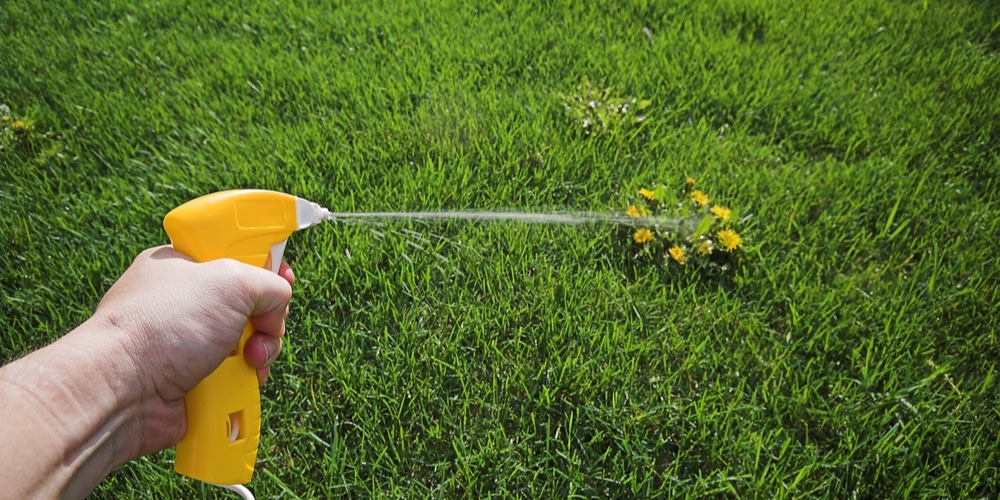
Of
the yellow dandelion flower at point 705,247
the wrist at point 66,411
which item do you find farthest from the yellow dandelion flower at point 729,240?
the wrist at point 66,411

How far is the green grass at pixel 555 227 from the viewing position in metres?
1.82

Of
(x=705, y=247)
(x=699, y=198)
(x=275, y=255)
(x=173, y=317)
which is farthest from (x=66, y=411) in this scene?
(x=699, y=198)

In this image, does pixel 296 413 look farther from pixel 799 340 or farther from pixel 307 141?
pixel 799 340

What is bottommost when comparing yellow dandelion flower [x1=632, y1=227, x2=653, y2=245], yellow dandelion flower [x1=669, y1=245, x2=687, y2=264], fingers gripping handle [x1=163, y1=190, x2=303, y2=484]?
yellow dandelion flower [x1=669, y1=245, x2=687, y2=264]

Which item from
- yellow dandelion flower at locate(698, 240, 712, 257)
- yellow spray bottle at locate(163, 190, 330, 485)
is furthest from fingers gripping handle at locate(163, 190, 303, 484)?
yellow dandelion flower at locate(698, 240, 712, 257)

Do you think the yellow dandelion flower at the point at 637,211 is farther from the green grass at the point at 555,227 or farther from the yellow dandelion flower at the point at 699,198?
the yellow dandelion flower at the point at 699,198

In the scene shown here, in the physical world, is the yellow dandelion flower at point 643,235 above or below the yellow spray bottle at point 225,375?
below

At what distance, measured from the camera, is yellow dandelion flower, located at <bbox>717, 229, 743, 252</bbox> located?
7.40 ft

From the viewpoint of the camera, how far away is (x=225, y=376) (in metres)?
1.47

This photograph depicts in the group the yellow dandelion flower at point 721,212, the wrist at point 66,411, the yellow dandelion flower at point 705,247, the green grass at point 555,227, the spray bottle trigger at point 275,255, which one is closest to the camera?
the wrist at point 66,411

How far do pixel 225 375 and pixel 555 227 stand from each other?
131 centimetres

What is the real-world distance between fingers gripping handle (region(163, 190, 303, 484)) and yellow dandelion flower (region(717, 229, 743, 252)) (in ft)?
5.00

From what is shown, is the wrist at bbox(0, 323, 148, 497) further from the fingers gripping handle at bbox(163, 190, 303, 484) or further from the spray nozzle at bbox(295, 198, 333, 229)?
the spray nozzle at bbox(295, 198, 333, 229)

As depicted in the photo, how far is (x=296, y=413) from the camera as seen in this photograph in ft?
6.25
